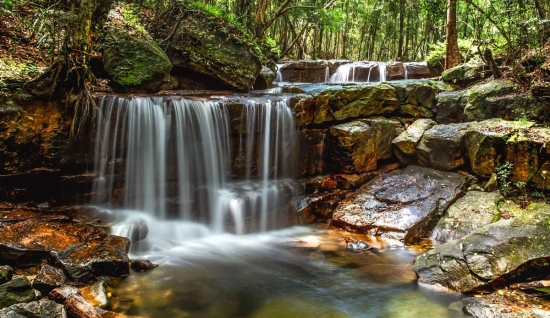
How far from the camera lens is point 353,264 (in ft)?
20.5

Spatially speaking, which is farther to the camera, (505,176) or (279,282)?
(505,176)

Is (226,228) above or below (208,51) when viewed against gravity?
below

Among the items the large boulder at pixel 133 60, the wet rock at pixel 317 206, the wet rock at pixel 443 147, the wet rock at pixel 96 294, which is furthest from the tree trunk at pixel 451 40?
the wet rock at pixel 96 294

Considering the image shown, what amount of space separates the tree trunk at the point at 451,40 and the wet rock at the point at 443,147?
4273mm

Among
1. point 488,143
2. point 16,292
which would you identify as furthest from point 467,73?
point 16,292

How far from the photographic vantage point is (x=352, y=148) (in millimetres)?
9102

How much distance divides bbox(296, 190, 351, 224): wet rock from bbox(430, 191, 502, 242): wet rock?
2319 millimetres

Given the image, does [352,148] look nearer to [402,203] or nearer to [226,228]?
[402,203]

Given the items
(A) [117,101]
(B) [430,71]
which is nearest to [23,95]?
(A) [117,101]

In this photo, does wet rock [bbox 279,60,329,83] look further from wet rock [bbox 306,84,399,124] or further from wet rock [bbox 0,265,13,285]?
wet rock [bbox 0,265,13,285]

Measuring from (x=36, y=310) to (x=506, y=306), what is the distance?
5.54 meters

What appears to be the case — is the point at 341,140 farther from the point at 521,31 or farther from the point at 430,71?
the point at 430,71

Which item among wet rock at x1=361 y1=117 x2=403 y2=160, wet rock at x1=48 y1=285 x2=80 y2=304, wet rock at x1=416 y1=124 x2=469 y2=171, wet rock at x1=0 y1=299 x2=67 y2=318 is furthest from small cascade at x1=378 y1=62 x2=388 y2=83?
wet rock at x1=0 y1=299 x2=67 y2=318

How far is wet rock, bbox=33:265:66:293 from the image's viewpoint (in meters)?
4.42
